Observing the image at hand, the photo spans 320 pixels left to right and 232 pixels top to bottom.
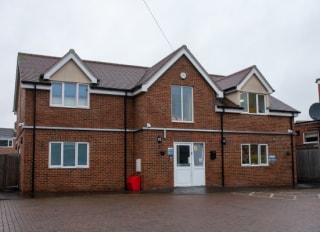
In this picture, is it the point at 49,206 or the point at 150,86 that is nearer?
the point at 49,206

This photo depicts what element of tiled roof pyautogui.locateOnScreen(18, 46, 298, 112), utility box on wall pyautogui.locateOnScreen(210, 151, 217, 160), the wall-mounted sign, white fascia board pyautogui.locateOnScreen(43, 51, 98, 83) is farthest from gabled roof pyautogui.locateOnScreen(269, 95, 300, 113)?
white fascia board pyautogui.locateOnScreen(43, 51, 98, 83)

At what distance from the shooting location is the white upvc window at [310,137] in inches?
1166

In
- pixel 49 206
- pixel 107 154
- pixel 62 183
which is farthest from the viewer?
pixel 107 154

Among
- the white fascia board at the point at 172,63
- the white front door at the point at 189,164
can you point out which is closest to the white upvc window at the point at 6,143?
the white fascia board at the point at 172,63

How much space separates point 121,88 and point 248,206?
403 inches

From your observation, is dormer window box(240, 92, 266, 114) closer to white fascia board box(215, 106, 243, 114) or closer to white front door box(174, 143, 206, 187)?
white fascia board box(215, 106, 243, 114)

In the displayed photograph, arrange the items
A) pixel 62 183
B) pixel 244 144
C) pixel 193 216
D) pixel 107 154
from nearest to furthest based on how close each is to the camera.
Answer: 1. pixel 193 216
2. pixel 62 183
3. pixel 107 154
4. pixel 244 144

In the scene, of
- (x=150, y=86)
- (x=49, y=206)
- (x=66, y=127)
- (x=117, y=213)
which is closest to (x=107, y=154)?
(x=66, y=127)

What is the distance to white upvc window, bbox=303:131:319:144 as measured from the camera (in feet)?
97.2

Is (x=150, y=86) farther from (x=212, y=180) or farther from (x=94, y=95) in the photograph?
(x=212, y=180)

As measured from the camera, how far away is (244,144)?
22266mm

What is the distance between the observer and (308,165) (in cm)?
2556

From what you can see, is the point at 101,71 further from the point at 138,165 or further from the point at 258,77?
the point at 258,77

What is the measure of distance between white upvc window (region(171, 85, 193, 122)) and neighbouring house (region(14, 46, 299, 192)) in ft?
0.17
